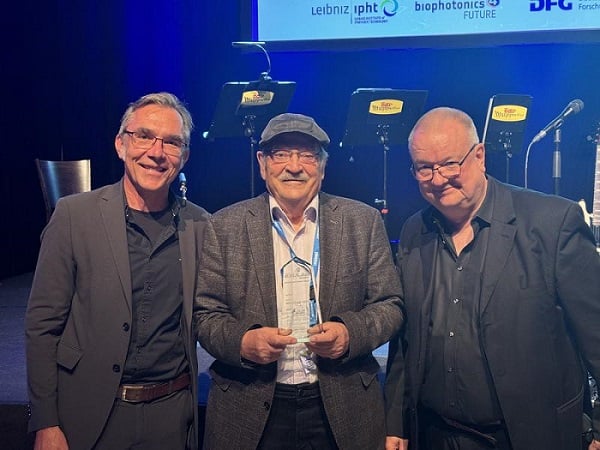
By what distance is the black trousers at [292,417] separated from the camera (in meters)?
2.03

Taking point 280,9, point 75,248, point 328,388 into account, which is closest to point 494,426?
point 328,388

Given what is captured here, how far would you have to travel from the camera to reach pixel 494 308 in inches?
79.0

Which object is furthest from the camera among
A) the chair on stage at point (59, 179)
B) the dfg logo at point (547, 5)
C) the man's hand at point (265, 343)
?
the dfg logo at point (547, 5)

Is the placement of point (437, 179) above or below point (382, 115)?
below

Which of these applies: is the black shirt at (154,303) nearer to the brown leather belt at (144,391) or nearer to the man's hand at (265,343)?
the brown leather belt at (144,391)

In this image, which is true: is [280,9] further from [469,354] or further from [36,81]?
[469,354]

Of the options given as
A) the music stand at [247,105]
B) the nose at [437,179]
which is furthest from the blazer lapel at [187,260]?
the music stand at [247,105]

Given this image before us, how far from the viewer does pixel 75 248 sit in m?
2.12

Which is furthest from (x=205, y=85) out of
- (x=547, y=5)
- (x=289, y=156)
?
(x=289, y=156)

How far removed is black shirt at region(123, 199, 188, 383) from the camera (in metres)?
2.13

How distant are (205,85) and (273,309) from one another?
202 inches

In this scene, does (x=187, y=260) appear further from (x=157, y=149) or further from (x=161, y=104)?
(x=161, y=104)

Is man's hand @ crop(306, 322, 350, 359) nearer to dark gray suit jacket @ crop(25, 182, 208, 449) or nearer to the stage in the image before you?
dark gray suit jacket @ crop(25, 182, 208, 449)

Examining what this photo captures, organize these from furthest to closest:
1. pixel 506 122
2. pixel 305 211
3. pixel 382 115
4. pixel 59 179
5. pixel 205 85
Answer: pixel 205 85 → pixel 382 115 → pixel 506 122 → pixel 59 179 → pixel 305 211
